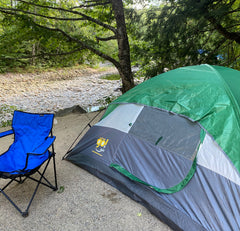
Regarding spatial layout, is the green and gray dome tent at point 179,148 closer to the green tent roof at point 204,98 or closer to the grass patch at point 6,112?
the green tent roof at point 204,98

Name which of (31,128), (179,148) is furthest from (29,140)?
(179,148)

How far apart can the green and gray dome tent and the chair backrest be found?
25.1 inches

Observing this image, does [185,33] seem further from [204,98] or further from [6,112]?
[6,112]

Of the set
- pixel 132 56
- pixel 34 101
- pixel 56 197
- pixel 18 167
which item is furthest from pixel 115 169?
pixel 34 101

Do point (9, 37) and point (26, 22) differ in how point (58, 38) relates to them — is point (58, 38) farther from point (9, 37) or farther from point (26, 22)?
point (9, 37)

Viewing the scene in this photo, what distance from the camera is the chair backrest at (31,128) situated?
109 inches

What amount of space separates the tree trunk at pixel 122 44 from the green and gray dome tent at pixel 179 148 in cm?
248

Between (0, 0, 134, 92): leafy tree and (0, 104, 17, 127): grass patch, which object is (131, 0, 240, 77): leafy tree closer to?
(0, 0, 134, 92): leafy tree

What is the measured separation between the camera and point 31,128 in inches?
113

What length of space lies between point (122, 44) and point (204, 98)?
340cm

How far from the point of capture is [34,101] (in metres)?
9.83

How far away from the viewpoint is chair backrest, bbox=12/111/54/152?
2.77m

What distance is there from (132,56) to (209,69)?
344 centimetres

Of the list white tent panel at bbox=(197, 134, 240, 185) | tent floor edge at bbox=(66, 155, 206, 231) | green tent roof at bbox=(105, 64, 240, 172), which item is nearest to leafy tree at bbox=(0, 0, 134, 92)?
green tent roof at bbox=(105, 64, 240, 172)
